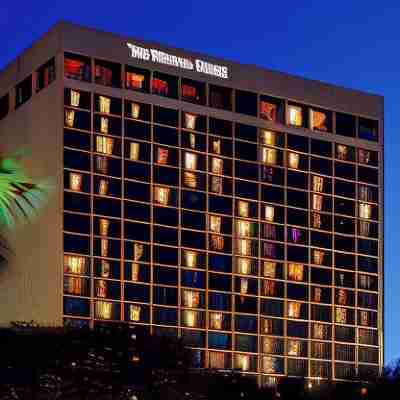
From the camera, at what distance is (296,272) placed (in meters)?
164

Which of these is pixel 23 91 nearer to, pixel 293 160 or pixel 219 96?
pixel 219 96

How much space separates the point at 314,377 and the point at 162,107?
44437 millimetres

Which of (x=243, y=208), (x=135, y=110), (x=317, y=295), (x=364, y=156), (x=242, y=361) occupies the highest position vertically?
(x=135, y=110)

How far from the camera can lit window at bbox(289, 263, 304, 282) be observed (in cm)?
16362

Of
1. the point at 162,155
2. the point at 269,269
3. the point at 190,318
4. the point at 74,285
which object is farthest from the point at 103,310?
the point at 269,269

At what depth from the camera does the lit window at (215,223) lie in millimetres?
156625

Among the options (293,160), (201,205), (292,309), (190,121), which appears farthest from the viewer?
(293,160)

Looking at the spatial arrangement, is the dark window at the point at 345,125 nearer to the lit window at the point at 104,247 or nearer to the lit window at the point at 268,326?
the lit window at the point at 268,326

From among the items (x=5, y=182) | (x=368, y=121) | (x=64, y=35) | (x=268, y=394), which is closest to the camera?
(x=5, y=182)

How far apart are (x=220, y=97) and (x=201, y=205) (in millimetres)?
16273

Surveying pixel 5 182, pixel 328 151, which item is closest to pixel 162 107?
pixel 328 151

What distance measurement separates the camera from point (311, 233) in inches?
6560

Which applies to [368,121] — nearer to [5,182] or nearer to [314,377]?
[314,377]

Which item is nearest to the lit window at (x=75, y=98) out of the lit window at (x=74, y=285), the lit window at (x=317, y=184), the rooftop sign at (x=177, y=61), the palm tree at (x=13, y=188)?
the rooftop sign at (x=177, y=61)
